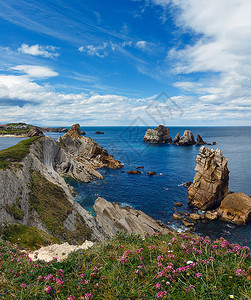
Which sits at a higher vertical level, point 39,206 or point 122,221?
point 39,206

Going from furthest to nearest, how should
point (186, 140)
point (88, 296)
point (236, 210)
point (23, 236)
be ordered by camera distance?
point (186, 140)
point (236, 210)
point (23, 236)
point (88, 296)

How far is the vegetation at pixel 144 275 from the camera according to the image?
4.58 m

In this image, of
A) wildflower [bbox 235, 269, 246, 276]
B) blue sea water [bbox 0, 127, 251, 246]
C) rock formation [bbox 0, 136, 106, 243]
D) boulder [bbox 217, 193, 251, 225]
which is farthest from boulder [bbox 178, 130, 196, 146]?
wildflower [bbox 235, 269, 246, 276]

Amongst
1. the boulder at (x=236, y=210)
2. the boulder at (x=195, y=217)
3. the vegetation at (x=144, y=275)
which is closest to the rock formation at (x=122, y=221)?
the boulder at (x=195, y=217)

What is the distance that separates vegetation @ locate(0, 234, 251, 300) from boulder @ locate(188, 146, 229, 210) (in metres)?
42.2

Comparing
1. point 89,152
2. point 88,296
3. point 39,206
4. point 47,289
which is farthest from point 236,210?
point 89,152

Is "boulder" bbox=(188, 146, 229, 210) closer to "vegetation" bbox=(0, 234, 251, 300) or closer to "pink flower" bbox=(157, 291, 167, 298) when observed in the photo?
"vegetation" bbox=(0, 234, 251, 300)

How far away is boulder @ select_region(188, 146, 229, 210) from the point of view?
145 feet

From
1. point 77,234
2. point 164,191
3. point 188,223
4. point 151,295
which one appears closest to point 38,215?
point 77,234

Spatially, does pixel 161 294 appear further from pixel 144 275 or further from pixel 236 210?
pixel 236 210

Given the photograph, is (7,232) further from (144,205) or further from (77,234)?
(144,205)

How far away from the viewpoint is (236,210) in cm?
3897

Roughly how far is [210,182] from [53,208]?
1496 inches

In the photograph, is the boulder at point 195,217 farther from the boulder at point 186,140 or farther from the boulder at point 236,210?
the boulder at point 186,140
